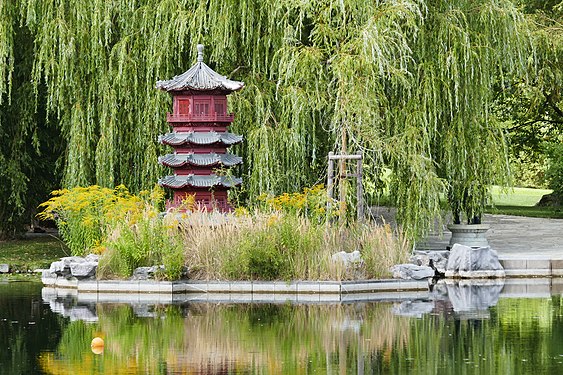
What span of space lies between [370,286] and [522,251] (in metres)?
6.88

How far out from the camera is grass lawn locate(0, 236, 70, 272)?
24.1 meters

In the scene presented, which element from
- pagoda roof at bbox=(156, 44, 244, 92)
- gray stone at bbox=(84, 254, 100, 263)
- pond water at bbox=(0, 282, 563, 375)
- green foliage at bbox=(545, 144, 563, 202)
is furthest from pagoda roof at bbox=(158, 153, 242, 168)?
green foliage at bbox=(545, 144, 563, 202)

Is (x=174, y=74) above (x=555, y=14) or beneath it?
beneath

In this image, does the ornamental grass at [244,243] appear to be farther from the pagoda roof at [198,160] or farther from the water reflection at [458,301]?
the water reflection at [458,301]

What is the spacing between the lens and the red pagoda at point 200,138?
70.3 ft

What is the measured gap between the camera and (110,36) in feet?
78.4

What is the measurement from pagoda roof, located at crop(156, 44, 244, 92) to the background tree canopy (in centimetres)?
116

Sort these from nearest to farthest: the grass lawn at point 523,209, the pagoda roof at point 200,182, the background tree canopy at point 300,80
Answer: the pagoda roof at point 200,182 → the background tree canopy at point 300,80 → the grass lawn at point 523,209

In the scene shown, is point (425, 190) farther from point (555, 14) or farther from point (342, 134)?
point (555, 14)

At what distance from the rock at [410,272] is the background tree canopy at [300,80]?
277cm

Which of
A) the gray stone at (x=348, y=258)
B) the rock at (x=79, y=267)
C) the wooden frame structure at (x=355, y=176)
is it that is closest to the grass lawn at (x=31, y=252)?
the rock at (x=79, y=267)

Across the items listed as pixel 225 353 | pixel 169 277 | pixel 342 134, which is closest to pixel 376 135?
pixel 342 134

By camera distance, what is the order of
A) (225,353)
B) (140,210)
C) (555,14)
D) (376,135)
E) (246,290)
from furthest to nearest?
(555,14) < (376,135) < (140,210) < (246,290) < (225,353)

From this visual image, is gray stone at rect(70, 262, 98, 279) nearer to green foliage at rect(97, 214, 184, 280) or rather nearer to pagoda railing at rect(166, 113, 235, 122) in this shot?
green foliage at rect(97, 214, 184, 280)
